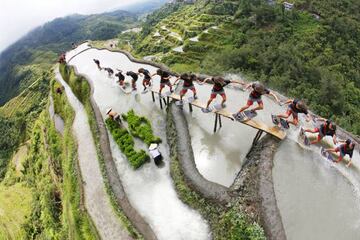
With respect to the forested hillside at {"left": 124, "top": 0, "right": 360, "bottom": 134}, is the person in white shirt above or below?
above

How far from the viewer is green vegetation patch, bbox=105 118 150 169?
1698cm

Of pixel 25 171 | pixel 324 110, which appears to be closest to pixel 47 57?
pixel 25 171

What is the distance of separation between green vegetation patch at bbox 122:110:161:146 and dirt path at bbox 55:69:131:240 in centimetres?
300

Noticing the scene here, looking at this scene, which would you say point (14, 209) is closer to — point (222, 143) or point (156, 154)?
point (156, 154)

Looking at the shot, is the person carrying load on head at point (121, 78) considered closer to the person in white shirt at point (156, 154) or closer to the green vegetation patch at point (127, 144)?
the green vegetation patch at point (127, 144)

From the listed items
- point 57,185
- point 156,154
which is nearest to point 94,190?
point 156,154

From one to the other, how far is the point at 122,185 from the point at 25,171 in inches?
1176

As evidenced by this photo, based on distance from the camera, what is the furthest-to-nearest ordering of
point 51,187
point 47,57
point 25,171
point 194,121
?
1. point 47,57
2. point 25,171
3. point 51,187
4. point 194,121

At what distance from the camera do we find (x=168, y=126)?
18.5m

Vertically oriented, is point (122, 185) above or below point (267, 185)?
below

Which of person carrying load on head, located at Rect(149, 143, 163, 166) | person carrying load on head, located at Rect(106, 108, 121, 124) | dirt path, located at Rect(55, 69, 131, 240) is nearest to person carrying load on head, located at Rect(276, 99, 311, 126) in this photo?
person carrying load on head, located at Rect(149, 143, 163, 166)

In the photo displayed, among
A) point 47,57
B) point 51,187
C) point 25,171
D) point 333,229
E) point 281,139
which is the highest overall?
point 281,139

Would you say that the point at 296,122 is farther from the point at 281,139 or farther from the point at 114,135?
the point at 114,135

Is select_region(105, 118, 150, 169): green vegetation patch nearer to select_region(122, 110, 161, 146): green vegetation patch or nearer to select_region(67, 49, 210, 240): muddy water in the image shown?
select_region(67, 49, 210, 240): muddy water
